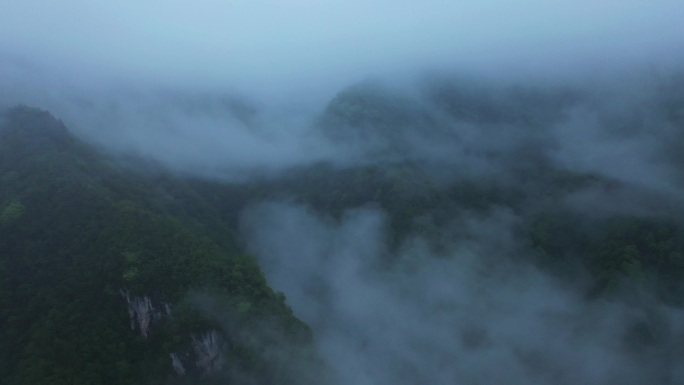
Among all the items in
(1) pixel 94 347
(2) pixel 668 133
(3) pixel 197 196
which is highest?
(2) pixel 668 133

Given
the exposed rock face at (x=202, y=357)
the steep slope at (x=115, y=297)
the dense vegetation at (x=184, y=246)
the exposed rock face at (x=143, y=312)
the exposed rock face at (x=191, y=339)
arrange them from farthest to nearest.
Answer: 1. the exposed rock face at (x=143, y=312)
2. the exposed rock face at (x=191, y=339)
3. the exposed rock face at (x=202, y=357)
4. the dense vegetation at (x=184, y=246)
5. the steep slope at (x=115, y=297)

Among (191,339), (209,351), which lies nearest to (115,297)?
(191,339)

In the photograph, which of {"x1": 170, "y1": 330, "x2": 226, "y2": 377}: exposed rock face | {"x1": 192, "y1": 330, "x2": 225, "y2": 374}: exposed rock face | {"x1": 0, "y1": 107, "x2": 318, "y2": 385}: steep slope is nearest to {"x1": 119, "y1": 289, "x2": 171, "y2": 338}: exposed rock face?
{"x1": 0, "y1": 107, "x2": 318, "y2": 385}: steep slope

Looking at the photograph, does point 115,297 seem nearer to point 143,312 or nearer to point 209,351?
point 143,312

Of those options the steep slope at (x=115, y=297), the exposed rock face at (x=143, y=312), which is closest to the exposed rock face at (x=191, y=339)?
the exposed rock face at (x=143, y=312)

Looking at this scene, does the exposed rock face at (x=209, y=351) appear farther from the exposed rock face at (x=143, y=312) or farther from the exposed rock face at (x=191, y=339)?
the exposed rock face at (x=143, y=312)

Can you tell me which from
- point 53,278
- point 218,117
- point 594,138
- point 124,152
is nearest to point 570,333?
point 594,138

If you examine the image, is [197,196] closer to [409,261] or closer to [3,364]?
[409,261]
